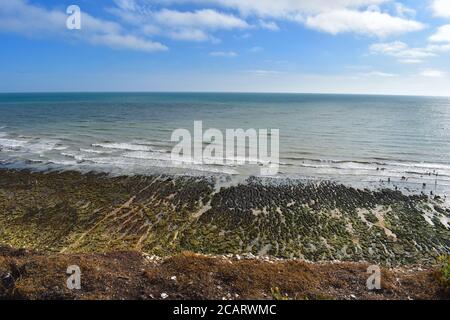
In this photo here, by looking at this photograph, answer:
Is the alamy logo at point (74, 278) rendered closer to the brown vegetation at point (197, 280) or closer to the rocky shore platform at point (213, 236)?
the brown vegetation at point (197, 280)

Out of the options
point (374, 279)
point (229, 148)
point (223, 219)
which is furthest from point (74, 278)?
point (229, 148)

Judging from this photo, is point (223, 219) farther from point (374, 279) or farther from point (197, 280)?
point (374, 279)

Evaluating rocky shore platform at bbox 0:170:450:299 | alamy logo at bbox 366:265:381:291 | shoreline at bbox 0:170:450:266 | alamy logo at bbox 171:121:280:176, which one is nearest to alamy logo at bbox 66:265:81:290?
rocky shore platform at bbox 0:170:450:299

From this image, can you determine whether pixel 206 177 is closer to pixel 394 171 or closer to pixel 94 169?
pixel 94 169

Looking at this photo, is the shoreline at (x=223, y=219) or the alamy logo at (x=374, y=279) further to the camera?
the shoreline at (x=223, y=219)

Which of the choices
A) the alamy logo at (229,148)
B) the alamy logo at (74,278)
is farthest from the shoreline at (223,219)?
the alamy logo at (229,148)

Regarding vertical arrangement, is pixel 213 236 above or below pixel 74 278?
below

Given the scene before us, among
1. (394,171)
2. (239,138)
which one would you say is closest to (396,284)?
(394,171)

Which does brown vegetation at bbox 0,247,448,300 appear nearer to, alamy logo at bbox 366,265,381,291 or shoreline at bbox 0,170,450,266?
alamy logo at bbox 366,265,381,291
